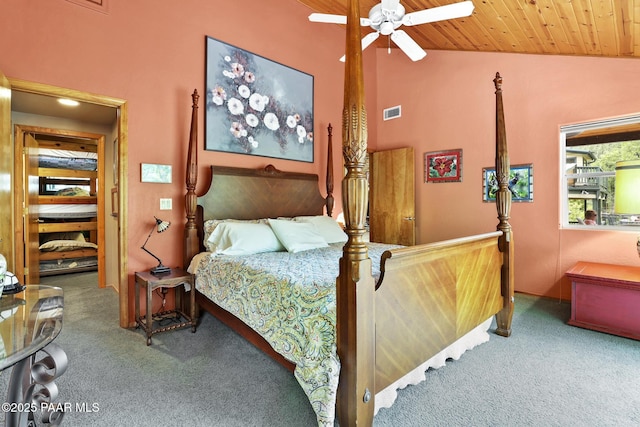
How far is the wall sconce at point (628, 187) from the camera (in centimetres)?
258

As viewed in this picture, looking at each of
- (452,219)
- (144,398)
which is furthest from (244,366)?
(452,219)

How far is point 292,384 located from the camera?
195cm

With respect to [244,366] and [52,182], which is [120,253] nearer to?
[244,366]

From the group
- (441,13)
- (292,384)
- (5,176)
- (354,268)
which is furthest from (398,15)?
(5,176)

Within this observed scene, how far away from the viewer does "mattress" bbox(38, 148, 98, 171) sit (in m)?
5.19

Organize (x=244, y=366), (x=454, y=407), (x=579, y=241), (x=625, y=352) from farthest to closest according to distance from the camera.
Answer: (x=579, y=241)
(x=625, y=352)
(x=244, y=366)
(x=454, y=407)

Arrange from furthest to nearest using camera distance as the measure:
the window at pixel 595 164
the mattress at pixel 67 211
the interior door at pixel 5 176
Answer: the mattress at pixel 67 211 → the window at pixel 595 164 → the interior door at pixel 5 176

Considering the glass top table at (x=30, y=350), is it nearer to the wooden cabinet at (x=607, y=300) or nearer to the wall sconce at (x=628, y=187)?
the wooden cabinet at (x=607, y=300)

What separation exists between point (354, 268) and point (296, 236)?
1691 mm

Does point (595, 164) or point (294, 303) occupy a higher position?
point (595, 164)

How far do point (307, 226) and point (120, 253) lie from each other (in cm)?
177

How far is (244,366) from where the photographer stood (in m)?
2.17

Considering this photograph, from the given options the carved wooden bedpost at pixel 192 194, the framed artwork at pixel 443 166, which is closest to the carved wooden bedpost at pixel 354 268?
the carved wooden bedpost at pixel 192 194

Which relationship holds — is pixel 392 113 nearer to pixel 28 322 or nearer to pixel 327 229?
pixel 327 229
